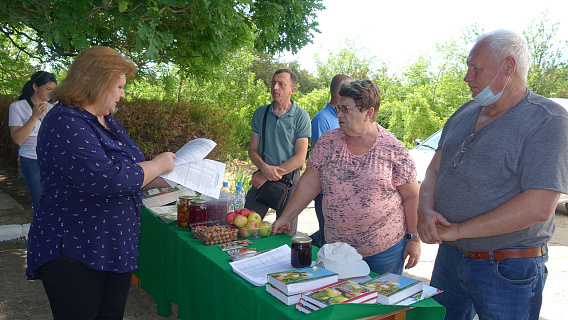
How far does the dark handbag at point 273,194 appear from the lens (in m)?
4.24

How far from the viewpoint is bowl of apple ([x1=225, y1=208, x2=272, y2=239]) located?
289 cm

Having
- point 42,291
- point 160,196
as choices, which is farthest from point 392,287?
point 42,291

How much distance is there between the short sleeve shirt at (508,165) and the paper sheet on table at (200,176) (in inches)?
47.0

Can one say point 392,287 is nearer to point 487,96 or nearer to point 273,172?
point 487,96

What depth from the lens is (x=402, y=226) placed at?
2.75 meters

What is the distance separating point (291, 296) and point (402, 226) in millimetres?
1180

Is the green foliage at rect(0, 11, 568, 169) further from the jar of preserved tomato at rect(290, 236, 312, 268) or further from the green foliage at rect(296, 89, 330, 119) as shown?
the jar of preserved tomato at rect(290, 236, 312, 268)

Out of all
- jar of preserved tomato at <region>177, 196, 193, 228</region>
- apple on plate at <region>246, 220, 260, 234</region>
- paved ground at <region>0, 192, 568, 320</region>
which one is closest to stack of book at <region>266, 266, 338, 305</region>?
apple on plate at <region>246, 220, 260, 234</region>

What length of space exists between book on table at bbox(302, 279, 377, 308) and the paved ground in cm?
228

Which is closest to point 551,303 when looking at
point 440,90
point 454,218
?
point 454,218

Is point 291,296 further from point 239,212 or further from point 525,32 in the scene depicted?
point 525,32

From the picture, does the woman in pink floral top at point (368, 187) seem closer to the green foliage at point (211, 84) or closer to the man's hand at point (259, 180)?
the man's hand at point (259, 180)

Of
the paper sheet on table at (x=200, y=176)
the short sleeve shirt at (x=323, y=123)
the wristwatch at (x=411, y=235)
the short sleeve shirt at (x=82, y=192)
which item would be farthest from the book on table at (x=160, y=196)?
the wristwatch at (x=411, y=235)

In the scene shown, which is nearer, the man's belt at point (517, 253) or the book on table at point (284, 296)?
the book on table at point (284, 296)
